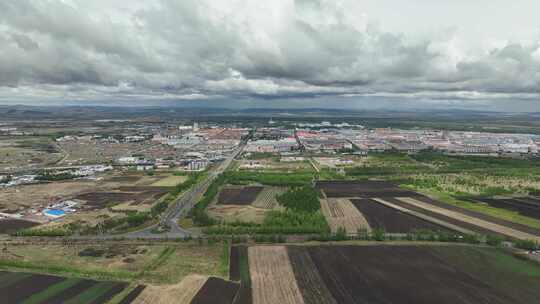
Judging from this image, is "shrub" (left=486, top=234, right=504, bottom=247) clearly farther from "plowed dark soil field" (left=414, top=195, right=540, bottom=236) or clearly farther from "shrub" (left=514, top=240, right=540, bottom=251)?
"plowed dark soil field" (left=414, top=195, right=540, bottom=236)

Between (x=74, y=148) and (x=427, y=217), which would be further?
(x=74, y=148)

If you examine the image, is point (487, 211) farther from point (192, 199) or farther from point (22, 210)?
point (22, 210)

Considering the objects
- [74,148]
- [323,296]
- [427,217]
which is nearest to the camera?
[323,296]

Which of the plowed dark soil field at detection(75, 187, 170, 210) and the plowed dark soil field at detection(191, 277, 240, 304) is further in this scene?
the plowed dark soil field at detection(75, 187, 170, 210)

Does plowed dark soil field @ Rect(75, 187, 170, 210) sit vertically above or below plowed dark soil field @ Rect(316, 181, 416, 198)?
below

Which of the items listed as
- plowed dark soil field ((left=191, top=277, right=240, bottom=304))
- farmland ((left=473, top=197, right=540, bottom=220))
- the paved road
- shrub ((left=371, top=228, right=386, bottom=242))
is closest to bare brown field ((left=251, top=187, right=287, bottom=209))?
the paved road

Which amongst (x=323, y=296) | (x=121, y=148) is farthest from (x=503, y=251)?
(x=121, y=148)

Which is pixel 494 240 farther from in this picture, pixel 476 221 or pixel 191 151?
pixel 191 151

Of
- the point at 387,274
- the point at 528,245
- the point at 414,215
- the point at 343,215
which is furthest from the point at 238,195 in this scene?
the point at 528,245
